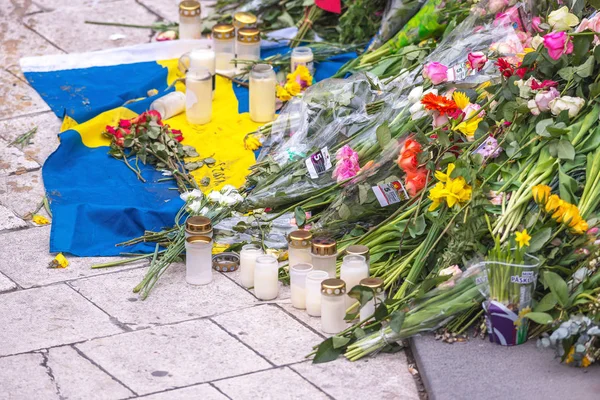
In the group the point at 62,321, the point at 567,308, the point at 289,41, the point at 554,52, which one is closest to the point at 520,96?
the point at 554,52

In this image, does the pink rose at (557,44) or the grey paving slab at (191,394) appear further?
the pink rose at (557,44)

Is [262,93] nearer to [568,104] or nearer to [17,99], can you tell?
[17,99]

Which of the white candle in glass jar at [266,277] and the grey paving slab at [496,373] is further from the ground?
the grey paving slab at [496,373]

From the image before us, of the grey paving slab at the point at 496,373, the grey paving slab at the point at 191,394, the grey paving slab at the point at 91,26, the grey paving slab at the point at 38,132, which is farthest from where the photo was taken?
the grey paving slab at the point at 91,26

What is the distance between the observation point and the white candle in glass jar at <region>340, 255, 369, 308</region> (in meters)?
3.82

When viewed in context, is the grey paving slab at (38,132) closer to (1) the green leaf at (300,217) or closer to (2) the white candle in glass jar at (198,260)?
(2) the white candle in glass jar at (198,260)

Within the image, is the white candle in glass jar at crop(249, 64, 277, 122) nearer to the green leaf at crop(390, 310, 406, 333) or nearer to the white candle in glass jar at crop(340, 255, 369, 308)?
the white candle in glass jar at crop(340, 255, 369, 308)

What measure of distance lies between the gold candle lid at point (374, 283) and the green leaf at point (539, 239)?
0.51 metres

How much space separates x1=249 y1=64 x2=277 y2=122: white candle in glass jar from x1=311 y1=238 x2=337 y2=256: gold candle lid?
1.46m

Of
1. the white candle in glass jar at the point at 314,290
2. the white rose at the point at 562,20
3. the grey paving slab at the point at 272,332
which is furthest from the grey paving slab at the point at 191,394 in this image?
the white rose at the point at 562,20

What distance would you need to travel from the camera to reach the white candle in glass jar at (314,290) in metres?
3.83

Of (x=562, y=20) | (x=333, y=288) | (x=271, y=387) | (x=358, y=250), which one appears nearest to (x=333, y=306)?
(x=333, y=288)

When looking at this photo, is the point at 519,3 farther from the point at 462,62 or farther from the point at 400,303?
the point at 400,303

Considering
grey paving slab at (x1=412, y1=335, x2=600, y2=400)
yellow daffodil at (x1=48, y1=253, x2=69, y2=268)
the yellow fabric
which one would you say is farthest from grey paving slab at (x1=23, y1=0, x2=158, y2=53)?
grey paving slab at (x1=412, y1=335, x2=600, y2=400)
